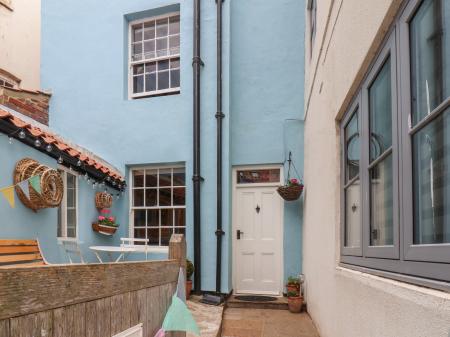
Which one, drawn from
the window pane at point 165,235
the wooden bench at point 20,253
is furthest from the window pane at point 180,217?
the wooden bench at point 20,253

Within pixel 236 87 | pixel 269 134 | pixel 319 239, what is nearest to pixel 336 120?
pixel 319 239

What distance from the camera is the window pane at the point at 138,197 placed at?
651cm

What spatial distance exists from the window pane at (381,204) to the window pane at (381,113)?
0.11 metres

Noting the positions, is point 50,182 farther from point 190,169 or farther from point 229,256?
point 229,256

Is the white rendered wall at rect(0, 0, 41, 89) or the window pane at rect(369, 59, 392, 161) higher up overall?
the white rendered wall at rect(0, 0, 41, 89)

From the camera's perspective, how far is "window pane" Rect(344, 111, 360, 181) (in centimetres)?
264

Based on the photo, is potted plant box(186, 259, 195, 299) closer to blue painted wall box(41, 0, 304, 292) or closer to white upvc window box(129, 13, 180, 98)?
blue painted wall box(41, 0, 304, 292)

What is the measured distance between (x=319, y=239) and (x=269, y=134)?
2577 mm

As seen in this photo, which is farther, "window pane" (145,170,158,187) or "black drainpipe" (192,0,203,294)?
"window pane" (145,170,158,187)

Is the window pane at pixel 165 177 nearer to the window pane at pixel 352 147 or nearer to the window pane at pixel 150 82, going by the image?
the window pane at pixel 150 82

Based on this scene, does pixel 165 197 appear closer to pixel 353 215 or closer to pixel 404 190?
pixel 353 215

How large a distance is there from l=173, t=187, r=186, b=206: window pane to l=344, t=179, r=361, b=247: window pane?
12.5ft

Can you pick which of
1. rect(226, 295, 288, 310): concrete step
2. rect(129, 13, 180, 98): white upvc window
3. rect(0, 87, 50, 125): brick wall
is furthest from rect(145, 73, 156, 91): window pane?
rect(226, 295, 288, 310): concrete step

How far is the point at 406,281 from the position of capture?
1.55 m
